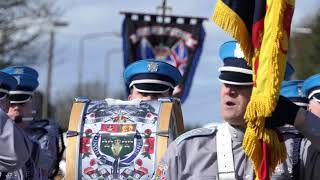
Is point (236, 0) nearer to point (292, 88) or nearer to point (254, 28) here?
point (254, 28)

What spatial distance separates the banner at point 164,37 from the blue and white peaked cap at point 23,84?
12.9 m

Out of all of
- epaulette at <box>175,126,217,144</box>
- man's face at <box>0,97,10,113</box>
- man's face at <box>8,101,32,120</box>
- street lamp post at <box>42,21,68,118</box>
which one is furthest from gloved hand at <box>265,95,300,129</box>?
street lamp post at <box>42,21,68,118</box>

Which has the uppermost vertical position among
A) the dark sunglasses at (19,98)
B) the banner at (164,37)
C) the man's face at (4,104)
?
the banner at (164,37)

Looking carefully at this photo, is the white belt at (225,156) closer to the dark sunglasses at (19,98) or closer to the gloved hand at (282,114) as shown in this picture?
the gloved hand at (282,114)

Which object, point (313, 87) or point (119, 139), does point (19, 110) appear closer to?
point (119, 139)

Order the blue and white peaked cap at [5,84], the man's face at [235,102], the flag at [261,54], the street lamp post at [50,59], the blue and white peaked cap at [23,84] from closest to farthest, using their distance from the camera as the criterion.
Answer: the flag at [261,54], the man's face at [235,102], the blue and white peaked cap at [5,84], the blue and white peaked cap at [23,84], the street lamp post at [50,59]

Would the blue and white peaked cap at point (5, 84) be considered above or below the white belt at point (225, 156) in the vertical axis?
above

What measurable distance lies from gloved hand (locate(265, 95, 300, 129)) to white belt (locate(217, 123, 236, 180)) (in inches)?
14.9

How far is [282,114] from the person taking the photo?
4781 mm

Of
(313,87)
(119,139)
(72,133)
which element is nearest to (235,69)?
(313,87)

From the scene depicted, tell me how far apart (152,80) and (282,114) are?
110 inches

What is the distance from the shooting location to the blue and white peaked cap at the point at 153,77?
7508 millimetres

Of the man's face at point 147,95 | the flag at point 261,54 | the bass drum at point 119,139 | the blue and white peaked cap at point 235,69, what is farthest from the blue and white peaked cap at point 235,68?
the man's face at point 147,95

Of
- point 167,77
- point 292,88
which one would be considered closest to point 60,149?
point 167,77
